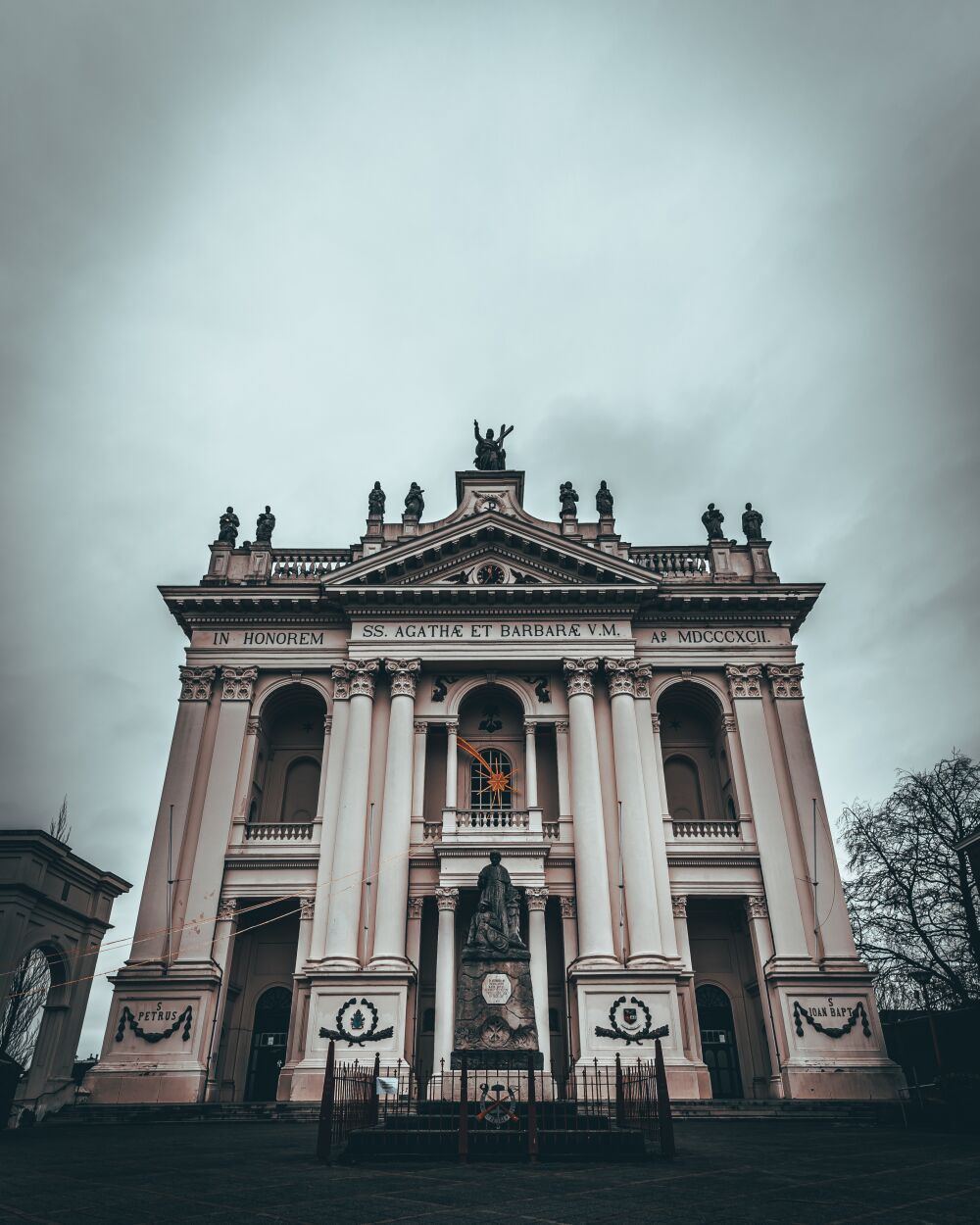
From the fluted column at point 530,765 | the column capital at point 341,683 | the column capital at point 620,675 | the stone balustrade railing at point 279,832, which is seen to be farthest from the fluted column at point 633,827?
the stone balustrade railing at point 279,832

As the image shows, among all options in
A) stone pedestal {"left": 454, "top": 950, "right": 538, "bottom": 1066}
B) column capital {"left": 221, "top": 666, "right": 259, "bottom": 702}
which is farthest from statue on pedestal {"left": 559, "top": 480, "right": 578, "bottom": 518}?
stone pedestal {"left": 454, "top": 950, "right": 538, "bottom": 1066}

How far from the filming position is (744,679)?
28.3 m

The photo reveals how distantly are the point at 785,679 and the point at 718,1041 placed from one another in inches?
451

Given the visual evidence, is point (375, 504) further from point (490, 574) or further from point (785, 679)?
point (785, 679)

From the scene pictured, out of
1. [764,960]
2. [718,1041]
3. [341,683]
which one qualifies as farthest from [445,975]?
[341,683]

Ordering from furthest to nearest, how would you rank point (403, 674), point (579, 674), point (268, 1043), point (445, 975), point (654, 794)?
point (579, 674) → point (403, 674) → point (654, 794) → point (268, 1043) → point (445, 975)

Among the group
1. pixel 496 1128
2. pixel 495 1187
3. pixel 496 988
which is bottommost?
pixel 495 1187

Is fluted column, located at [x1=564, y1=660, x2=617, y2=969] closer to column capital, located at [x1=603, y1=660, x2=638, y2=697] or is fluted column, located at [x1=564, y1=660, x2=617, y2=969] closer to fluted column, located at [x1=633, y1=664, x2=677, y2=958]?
column capital, located at [x1=603, y1=660, x2=638, y2=697]

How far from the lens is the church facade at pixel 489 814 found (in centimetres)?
2308

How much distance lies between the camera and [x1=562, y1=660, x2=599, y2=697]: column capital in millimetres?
27547

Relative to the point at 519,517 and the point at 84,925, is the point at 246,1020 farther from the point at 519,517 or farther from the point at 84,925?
the point at 519,517

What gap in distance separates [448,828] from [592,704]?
20.6 feet

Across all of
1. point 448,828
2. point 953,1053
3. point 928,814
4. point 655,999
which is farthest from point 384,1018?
point 928,814

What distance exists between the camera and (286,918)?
27.3 m
